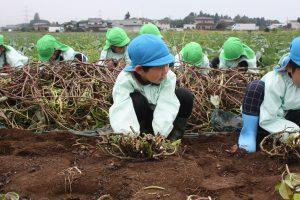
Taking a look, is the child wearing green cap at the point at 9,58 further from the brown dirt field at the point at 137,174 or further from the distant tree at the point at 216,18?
the distant tree at the point at 216,18

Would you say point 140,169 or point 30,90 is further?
point 30,90

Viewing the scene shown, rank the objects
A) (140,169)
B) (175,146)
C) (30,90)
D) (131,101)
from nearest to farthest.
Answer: (140,169)
(175,146)
(131,101)
(30,90)

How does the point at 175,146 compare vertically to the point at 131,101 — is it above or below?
below

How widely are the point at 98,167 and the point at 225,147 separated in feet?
3.08

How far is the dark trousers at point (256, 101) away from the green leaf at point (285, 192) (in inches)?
44.0

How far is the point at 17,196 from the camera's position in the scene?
2061 mm

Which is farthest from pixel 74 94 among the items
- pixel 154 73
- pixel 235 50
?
pixel 235 50

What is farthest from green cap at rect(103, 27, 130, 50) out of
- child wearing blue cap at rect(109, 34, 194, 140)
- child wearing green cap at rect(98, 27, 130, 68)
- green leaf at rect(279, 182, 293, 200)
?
green leaf at rect(279, 182, 293, 200)

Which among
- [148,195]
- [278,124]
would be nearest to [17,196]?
[148,195]

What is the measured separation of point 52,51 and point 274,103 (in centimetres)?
302

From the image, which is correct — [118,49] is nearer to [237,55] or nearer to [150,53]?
[237,55]

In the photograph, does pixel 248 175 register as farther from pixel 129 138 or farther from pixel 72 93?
pixel 72 93

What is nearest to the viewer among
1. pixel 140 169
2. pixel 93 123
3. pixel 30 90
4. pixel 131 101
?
pixel 140 169

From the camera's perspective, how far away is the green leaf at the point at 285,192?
5.96ft
